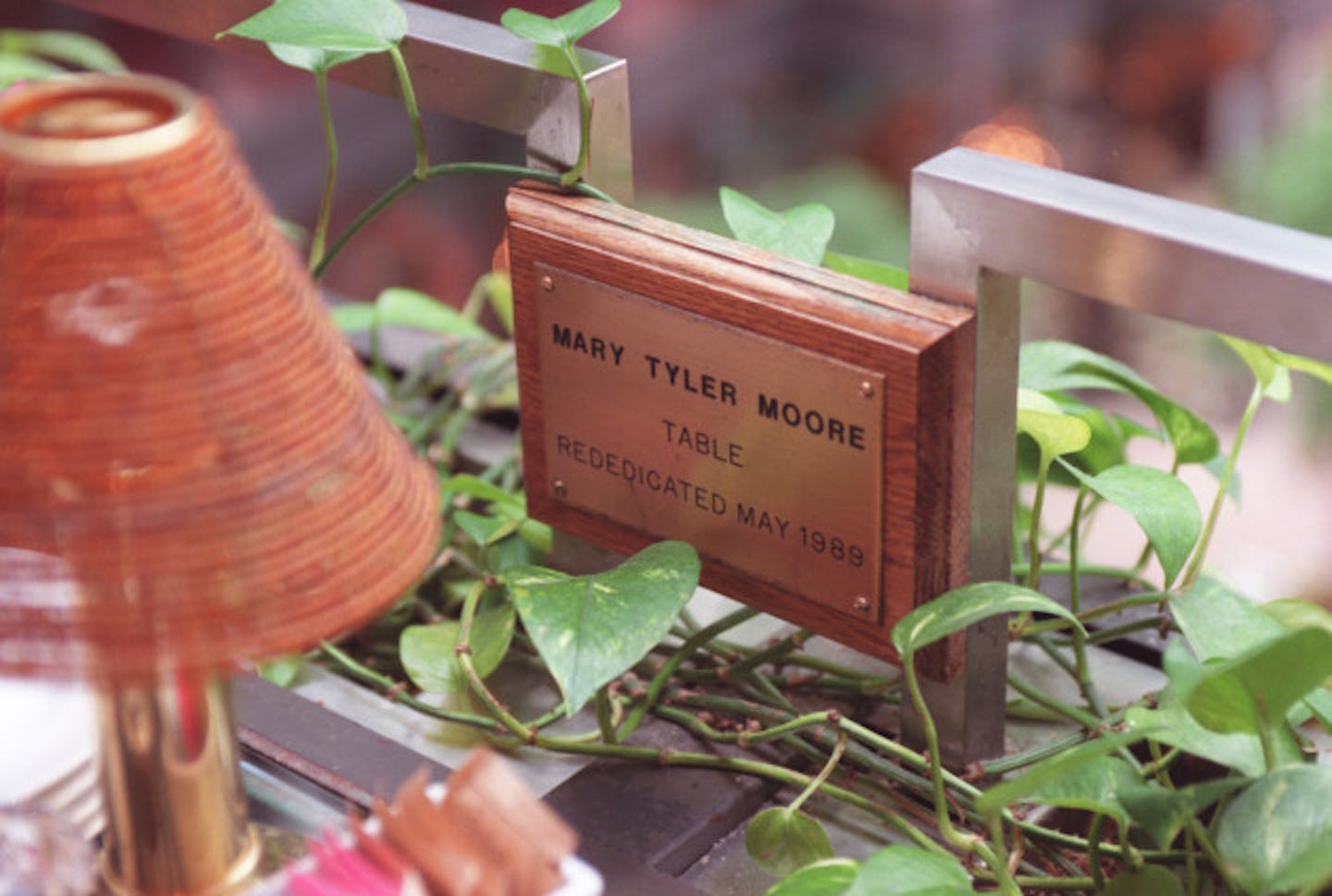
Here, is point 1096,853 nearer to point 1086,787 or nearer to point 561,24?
point 1086,787

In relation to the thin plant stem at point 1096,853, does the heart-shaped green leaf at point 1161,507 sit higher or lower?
higher

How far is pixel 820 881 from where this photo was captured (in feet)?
2.43

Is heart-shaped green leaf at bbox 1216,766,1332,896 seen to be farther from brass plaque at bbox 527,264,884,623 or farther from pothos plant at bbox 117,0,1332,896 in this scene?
brass plaque at bbox 527,264,884,623

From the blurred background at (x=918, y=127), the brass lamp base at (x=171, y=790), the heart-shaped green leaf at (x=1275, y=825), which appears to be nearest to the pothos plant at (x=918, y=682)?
the heart-shaped green leaf at (x=1275, y=825)

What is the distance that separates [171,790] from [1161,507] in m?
0.48

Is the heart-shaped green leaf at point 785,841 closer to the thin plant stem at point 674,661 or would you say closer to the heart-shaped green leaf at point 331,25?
the thin plant stem at point 674,661

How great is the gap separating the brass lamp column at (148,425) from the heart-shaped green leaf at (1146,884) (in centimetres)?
41

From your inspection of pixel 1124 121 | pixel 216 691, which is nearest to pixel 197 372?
pixel 216 691

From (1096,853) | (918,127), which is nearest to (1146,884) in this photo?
(1096,853)

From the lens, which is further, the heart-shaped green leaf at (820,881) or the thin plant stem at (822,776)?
the thin plant stem at (822,776)

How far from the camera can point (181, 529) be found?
1.75ft

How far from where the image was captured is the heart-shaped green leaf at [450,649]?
95cm

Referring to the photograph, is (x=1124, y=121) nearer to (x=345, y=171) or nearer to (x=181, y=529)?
(x=345, y=171)

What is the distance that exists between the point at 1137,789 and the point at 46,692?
1.60ft
